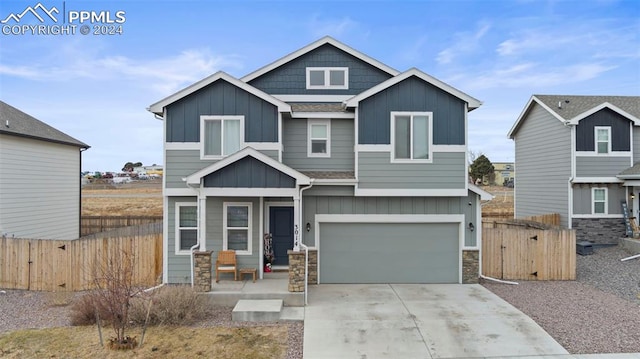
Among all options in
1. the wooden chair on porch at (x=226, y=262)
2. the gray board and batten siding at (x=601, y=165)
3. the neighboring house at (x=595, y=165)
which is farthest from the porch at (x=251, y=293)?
the gray board and batten siding at (x=601, y=165)

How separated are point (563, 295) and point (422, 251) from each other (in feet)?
12.4

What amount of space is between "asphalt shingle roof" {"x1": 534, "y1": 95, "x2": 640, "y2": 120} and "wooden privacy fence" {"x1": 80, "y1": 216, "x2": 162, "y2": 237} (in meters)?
20.4

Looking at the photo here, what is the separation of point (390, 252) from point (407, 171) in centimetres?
258

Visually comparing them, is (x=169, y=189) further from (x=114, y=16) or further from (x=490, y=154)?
(x=490, y=154)

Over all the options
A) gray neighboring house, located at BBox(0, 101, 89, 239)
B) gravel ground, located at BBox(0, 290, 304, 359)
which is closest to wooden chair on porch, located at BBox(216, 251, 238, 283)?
gravel ground, located at BBox(0, 290, 304, 359)

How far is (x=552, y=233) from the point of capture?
11195 millimetres

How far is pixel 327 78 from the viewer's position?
12742mm

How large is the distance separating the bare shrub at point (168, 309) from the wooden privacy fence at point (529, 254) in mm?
8795

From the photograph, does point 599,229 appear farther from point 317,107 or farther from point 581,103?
point 317,107

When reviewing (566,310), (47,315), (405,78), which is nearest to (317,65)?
(405,78)

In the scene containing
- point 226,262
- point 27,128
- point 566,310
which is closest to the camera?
point 566,310

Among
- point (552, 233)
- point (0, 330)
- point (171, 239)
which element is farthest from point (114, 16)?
point (552, 233)

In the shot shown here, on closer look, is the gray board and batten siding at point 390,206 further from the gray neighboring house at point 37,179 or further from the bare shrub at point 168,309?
the gray neighboring house at point 37,179

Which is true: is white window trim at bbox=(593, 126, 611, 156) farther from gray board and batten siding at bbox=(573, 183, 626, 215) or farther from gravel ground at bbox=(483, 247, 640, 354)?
gravel ground at bbox=(483, 247, 640, 354)
